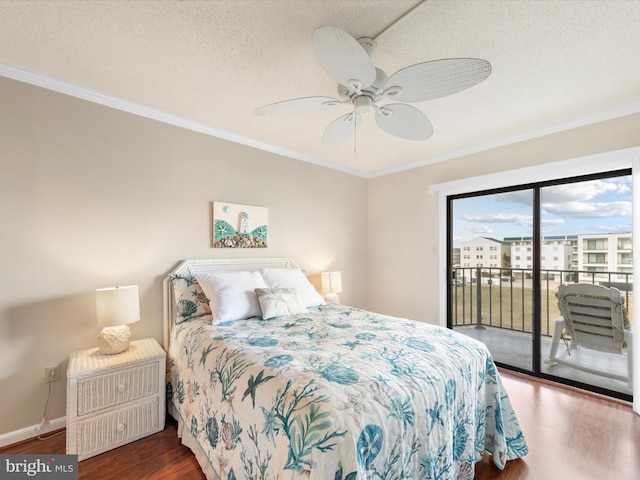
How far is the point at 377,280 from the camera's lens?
4.24 metres

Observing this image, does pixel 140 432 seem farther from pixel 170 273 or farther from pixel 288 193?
pixel 288 193

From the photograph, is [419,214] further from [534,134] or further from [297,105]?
[297,105]

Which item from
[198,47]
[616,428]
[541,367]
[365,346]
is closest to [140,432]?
[365,346]

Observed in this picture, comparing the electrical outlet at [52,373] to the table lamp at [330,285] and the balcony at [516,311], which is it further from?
the balcony at [516,311]

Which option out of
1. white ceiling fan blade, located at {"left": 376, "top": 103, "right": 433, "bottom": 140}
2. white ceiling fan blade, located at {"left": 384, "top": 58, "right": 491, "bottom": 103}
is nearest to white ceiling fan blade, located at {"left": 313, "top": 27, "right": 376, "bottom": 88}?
white ceiling fan blade, located at {"left": 384, "top": 58, "right": 491, "bottom": 103}

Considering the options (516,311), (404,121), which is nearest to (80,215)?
(404,121)

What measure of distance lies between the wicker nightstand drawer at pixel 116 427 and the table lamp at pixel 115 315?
400 mm

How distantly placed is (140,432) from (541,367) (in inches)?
141

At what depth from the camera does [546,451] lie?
6.06 ft

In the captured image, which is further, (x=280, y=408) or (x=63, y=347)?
(x=63, y=347)

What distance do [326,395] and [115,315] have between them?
162cm

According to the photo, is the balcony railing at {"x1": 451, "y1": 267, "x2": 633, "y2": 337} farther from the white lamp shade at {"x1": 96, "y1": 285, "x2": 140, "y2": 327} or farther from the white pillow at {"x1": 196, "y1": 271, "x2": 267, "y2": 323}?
the white lamp shade at {"x1": 96, "y1": 285, "x2": 140, "y2": 327}

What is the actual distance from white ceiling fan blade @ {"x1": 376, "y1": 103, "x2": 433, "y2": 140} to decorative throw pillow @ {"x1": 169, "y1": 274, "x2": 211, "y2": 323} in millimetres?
1952

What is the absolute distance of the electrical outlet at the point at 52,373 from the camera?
2.01 metres
